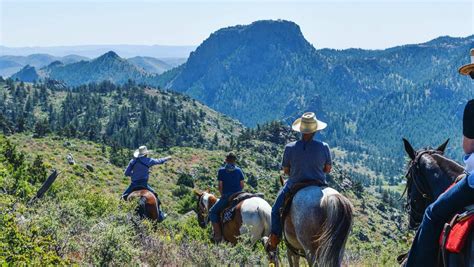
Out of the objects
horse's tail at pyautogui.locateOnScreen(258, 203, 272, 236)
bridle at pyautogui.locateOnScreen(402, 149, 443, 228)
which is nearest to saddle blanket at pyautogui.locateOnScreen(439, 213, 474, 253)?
bridle at pyautogui.locateOnScreen(402, 149, 443, 228)

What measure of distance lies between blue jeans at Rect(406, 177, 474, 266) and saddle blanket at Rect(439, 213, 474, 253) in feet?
0.63

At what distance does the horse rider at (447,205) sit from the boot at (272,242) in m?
4.70

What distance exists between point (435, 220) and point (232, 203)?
28.9 ft

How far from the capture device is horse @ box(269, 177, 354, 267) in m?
8.09

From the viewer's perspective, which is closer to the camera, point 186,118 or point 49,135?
point 49,135

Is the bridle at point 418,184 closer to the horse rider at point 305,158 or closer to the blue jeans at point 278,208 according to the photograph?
the horse rider at point 305,158

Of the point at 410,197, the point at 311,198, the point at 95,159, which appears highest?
the point at 410,197

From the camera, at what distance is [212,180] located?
70.0 meters

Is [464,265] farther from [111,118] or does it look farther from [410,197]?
[111,118]

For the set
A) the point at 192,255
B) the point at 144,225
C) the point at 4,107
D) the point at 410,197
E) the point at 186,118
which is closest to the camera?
the point at 410,197

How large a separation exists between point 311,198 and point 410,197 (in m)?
2.10

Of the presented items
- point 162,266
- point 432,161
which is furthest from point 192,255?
point 432,161

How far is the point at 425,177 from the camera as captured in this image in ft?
21.4

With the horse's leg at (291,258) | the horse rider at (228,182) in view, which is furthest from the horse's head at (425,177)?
the horse rider at (228,182)
